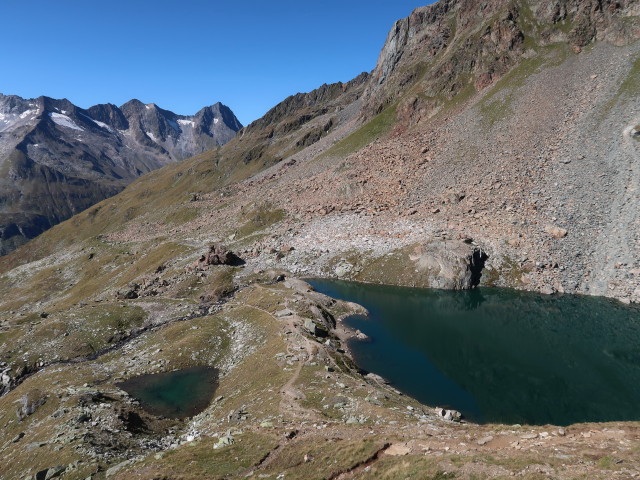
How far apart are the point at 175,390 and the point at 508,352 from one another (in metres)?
45.4

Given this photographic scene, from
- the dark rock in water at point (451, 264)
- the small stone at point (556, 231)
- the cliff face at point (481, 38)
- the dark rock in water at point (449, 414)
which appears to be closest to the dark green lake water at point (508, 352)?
the dark rock in water at point (449, 414)

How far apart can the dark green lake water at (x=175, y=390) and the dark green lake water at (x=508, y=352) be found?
21.1 m

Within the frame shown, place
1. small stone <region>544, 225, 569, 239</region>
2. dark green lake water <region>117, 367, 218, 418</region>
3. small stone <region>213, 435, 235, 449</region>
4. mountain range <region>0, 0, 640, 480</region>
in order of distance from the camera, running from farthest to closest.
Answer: small stone <region>544, 225, 569, 239</region>
dark green lake water <region>117, 367, 218, 418</region>
small stone <region>213, 435, 235, 449</region>
mountain range <region>0, 0, 640, 480</region>

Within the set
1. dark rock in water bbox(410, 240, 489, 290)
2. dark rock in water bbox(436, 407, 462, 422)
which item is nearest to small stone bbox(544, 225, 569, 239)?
dark rock in water bbox(410, 240, 489, 290)

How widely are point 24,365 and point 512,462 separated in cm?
6751

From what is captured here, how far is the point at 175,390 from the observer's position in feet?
161

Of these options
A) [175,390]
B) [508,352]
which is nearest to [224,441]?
[175,390]

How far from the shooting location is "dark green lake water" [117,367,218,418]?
44.7 meters

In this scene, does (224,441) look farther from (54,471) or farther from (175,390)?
(175,390)

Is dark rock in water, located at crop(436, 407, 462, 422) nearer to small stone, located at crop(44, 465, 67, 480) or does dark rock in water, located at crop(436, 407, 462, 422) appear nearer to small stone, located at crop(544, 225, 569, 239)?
small stone, located at crop(44, 465, 67, 480)

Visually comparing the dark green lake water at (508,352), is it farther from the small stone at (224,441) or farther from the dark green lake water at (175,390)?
the small stone at (224,441)

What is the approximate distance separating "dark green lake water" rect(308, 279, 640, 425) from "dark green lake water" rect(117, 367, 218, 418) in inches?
833

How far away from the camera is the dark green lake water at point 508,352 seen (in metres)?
40.4

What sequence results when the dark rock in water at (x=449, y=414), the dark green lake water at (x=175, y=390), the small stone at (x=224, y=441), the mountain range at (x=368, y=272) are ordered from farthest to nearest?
the dark green lake water at (x=175, y=390)
the dark rock in water at (x=449, y=414)
the small stone at (x=224, y=441)
the mountain range at (x=368, y=272)
